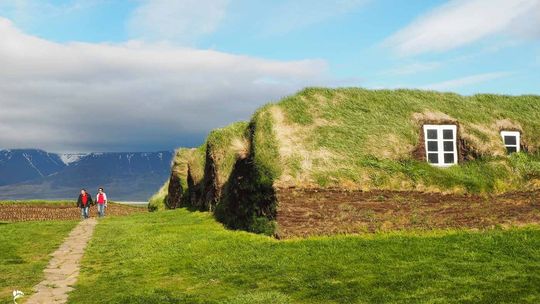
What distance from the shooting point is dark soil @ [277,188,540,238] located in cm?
1803

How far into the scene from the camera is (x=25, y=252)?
59.2 feet

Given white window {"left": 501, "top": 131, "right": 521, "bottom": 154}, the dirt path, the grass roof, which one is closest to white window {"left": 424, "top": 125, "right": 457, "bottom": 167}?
the grass roof

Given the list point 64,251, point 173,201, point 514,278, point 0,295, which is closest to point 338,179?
point 514,278

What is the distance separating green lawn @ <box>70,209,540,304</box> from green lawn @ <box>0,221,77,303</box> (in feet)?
4.65

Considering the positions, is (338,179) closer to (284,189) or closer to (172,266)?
(284,189)

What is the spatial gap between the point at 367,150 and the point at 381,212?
3061 mm

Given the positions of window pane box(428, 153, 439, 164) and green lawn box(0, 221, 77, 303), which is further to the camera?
window pane box(428, 153, 439, 164)

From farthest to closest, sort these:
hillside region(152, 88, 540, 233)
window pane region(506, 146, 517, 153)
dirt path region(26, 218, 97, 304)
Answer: window pane region(506, 146, 517, 153) → hillside region(152, 88, 540, 233) → dirt path region(26, 218, 97, 304)

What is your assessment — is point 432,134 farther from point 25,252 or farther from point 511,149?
point 25,252

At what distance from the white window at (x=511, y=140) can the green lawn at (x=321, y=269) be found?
727cm

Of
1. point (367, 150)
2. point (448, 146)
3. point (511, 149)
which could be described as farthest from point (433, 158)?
point (511, 149)

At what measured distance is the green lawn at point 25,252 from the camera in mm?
12992

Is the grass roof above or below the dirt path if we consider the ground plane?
above

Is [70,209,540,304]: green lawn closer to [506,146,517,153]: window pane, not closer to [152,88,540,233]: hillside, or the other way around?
[152,88,540,233]: hillside
